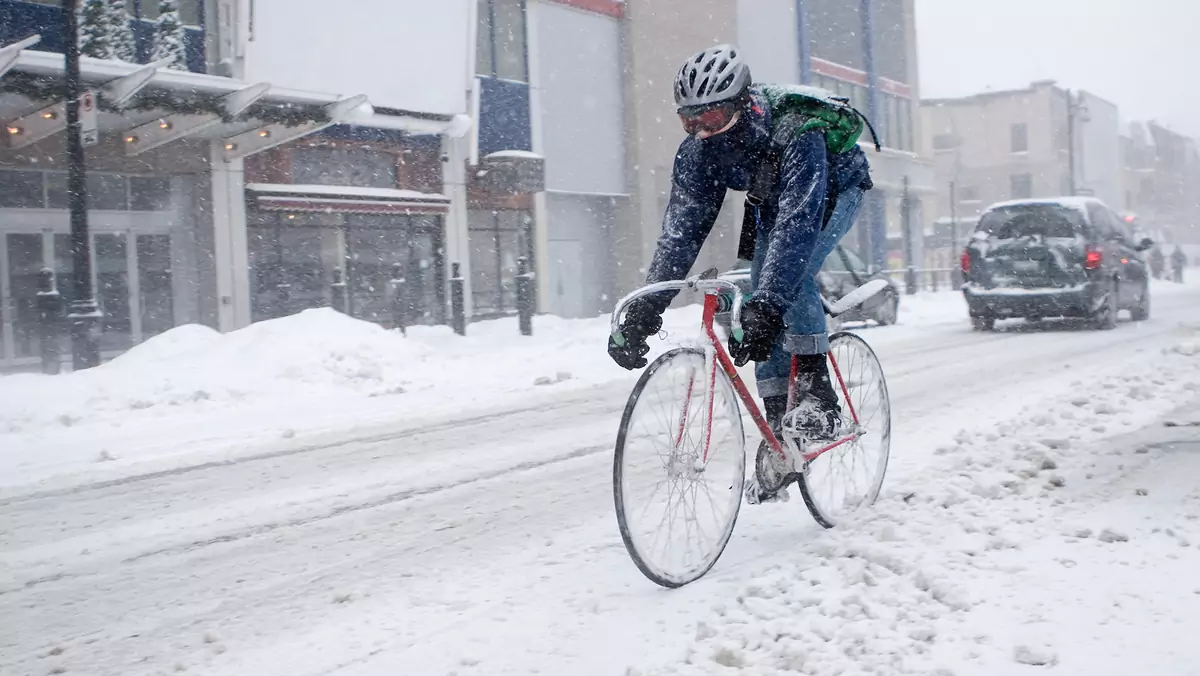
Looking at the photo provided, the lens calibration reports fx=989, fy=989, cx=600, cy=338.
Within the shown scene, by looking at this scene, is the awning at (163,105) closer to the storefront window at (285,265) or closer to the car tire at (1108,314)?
the storefront window at (285,265)

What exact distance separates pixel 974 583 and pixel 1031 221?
11797 millimetres

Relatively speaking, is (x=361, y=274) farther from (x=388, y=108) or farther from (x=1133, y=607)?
(x=1133, y=607)

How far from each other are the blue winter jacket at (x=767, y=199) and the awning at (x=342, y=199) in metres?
16.5

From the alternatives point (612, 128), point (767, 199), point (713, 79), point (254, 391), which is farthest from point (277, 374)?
point (612, 128)

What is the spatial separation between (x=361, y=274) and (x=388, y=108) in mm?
3478

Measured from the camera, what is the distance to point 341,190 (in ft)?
64.8

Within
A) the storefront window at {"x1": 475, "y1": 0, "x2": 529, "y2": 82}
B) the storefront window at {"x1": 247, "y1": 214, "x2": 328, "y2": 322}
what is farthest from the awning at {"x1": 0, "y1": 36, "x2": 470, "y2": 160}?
the storefront window at {"x1": 475, "y1": 0, "x2": 529, "y2": 82}

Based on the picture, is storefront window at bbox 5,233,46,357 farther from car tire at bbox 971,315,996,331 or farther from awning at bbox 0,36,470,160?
car tire at bbox 971,315,996,331

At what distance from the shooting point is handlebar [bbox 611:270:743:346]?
127 inches

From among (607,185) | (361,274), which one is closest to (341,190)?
(361,274)

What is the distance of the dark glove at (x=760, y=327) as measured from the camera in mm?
3180

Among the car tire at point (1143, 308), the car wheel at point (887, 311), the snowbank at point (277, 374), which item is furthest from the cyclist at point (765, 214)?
the car wheel at point (887, 311)

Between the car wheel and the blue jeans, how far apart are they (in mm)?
14022

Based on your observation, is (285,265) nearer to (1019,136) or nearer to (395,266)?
(395,266)
